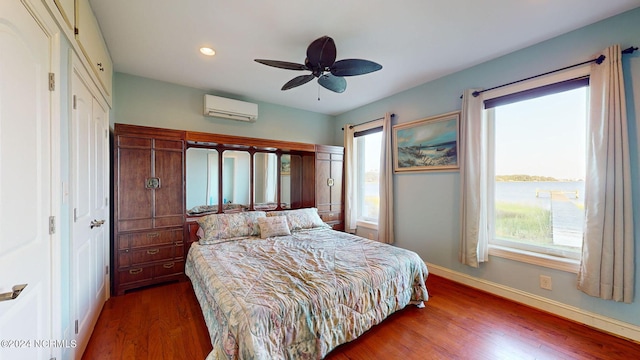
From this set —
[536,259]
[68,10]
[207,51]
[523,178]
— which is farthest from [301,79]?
[536,259]

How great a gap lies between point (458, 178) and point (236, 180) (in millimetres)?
3163

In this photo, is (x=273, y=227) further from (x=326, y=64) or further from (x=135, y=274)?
(x=326, y=64)

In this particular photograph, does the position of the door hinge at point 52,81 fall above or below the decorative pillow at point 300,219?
above

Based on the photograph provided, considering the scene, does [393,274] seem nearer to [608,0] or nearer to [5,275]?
[5,275]

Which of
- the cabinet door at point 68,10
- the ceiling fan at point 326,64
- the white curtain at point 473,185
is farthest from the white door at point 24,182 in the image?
the white curtain at point 473,185

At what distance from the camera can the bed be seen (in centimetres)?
145

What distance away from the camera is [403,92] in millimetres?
Result: 3682

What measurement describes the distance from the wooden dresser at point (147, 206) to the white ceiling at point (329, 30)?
940 mm

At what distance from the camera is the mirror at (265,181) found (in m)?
3.90

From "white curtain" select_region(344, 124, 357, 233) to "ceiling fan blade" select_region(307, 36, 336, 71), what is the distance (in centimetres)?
244

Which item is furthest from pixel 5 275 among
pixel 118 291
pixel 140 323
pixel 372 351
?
pixel 118 291

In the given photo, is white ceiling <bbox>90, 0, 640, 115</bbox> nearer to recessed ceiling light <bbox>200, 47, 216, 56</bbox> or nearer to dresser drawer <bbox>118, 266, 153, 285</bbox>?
recessed ceiling light <bbox>200, 47, 216, 56</bbox>

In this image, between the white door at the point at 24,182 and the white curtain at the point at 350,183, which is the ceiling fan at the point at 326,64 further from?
the white curtain at the point at 350,183

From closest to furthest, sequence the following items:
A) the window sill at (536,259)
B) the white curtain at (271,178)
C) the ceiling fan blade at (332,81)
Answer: the window sill at (536,259)
the ceiling fan blade at (332,81)
the white curtain at (271,178)
